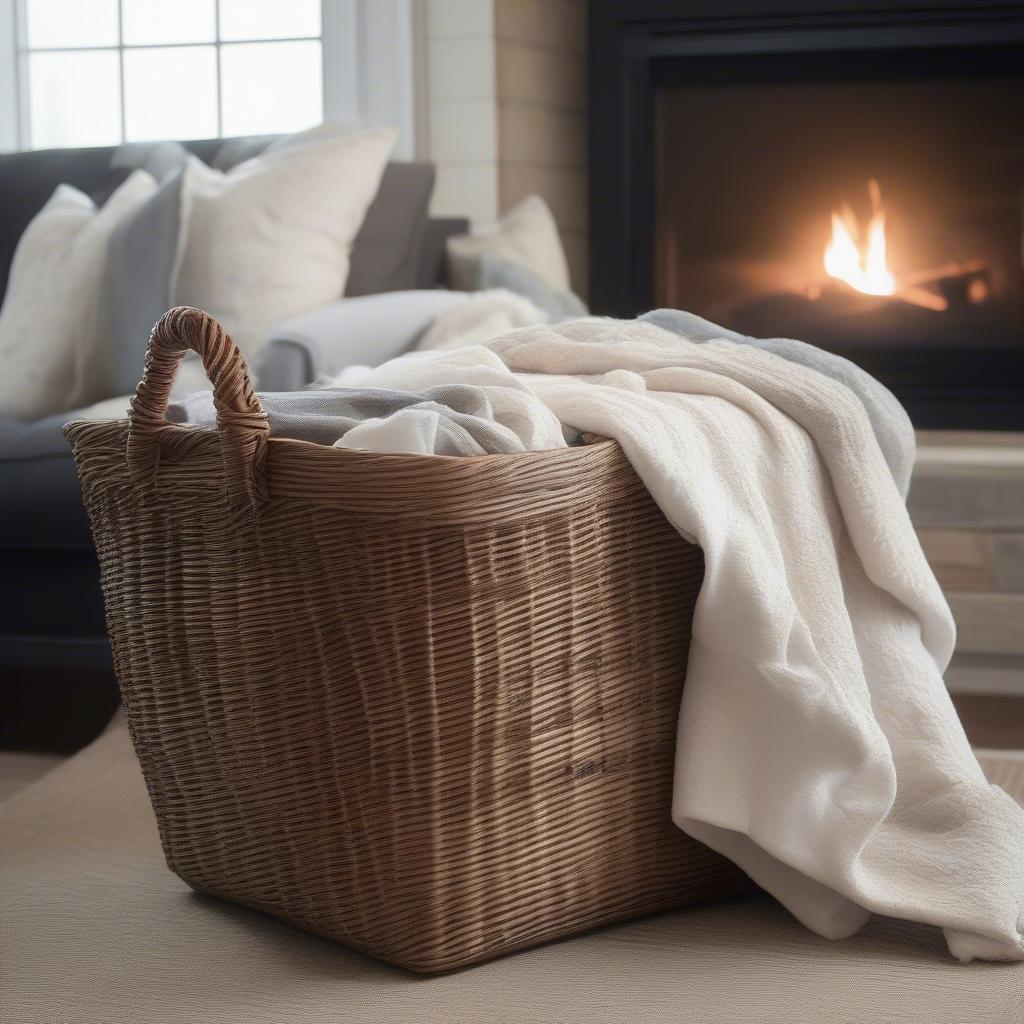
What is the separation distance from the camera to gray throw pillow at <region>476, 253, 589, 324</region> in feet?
8.39

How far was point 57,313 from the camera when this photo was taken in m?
2.34

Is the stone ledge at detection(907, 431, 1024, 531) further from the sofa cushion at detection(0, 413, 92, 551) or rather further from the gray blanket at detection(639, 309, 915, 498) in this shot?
the sofa cushion at detection(0, 413, 92, 551)

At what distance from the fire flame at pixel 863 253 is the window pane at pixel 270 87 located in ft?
3.64

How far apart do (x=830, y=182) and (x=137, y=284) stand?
143 centimetres

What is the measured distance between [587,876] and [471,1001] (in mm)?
154

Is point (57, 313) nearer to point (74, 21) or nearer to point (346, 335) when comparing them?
point (346, 335)

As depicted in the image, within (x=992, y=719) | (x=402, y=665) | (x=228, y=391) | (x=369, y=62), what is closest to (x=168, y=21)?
(x=369, y=62)

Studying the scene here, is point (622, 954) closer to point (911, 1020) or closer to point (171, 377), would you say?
point (911, 1020)

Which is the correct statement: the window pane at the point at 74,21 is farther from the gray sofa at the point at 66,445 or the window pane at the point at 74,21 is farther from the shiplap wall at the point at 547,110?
the shiplap wall at the point at 547,110

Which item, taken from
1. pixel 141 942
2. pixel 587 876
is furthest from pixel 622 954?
Result: pixel 141 942

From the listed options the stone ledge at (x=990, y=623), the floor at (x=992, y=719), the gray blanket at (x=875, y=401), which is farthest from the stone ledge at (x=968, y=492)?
the gray blanket at (x=875, y=401)

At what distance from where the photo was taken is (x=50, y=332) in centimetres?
233

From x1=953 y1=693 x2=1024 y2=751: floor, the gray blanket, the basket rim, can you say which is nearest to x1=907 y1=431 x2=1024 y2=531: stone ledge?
x1=953 y1=693 x2=1024 y2=751: floor

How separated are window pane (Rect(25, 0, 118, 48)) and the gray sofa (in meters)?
0.66
